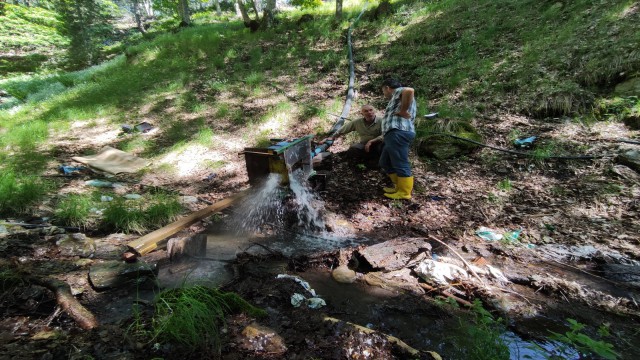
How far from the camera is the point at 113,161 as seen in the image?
6.07 meters

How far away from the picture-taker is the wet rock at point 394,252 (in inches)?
131

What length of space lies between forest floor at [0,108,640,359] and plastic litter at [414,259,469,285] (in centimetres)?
8

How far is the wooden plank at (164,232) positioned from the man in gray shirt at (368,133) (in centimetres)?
216

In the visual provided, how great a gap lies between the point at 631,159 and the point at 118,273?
6480mm

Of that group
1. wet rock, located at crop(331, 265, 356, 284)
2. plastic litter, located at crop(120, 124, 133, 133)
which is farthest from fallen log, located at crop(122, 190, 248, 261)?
plastic litter, located at crop(120, 124, 133, 133)

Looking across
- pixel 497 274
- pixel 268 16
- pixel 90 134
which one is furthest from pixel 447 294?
pixel 268 16

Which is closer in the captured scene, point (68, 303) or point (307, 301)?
point (68, 303)

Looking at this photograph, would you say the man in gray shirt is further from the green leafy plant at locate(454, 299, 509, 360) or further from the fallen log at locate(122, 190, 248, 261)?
the green leafy plant at locate(454, 299, 509, 360)

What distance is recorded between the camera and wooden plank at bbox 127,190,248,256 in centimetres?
327

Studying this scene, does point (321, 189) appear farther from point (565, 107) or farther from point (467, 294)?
point (565, 107)

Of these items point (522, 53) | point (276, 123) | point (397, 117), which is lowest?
point (276, 123)

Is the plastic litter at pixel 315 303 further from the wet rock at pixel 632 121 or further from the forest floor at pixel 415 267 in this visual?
the wet rock at pixel 632 121

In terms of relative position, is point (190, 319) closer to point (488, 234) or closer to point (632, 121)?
point (488, 234)

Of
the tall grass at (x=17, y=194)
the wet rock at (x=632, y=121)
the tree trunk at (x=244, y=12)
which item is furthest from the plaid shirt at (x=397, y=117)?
the tree trunk at (x=244, y=12)
